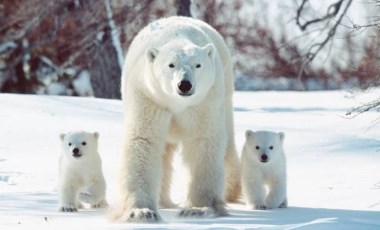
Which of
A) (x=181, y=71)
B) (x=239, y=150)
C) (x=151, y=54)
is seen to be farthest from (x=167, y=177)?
(x=239, y=150)

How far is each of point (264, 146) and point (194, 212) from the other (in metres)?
1.06

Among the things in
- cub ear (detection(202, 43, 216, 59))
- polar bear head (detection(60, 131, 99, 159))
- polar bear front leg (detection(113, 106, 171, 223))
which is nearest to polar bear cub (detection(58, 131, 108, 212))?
polar bear head (detection(60, 131, 99, 159))

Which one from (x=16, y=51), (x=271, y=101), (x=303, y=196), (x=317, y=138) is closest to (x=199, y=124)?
(x=303, y=196)

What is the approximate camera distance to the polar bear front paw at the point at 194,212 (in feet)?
19.6

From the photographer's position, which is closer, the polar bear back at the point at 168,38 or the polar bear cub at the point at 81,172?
the polar bear back at the point at 168,38

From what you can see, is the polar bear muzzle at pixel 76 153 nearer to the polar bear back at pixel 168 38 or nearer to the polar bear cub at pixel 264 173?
the polar bear back at pixel 168 38

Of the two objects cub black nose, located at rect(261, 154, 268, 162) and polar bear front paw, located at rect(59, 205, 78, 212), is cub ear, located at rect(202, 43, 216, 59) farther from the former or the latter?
polar bear front paw, located at rect(59, 205, 78, 212)

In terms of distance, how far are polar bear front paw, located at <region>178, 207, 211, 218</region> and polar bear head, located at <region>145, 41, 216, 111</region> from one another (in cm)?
69

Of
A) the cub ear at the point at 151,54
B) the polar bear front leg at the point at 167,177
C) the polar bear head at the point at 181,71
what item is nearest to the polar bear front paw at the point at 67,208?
the polar bear front leg at the point at 167,177

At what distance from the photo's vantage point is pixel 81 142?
6.89m

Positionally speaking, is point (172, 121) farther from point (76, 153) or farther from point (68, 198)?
point (68, 198)

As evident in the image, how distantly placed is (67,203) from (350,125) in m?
5.45

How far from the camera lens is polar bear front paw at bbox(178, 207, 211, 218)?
5984mm

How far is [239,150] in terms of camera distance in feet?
31.7
